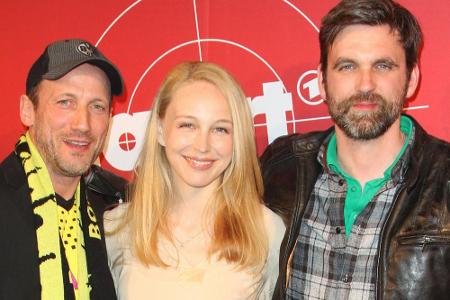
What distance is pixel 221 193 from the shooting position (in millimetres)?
2465

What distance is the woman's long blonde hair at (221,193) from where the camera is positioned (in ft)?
7.52

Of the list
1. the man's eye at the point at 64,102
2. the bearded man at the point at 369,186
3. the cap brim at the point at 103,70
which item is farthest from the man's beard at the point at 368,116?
the man's eye at the point at 64,102

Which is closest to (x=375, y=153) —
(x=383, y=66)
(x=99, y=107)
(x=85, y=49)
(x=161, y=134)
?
(x=383, y=66)

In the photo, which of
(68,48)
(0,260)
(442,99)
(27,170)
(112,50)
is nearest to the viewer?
(0,260)

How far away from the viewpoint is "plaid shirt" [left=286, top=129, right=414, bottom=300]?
2.09 meters

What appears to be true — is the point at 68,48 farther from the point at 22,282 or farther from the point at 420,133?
the point at 420,133

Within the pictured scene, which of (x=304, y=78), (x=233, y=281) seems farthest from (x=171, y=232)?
(x=304, y=78)

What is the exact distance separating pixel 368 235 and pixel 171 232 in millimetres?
765

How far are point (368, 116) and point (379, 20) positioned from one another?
367mm

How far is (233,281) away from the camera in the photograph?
7.34ft

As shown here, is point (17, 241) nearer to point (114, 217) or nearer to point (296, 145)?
point (114, 217)

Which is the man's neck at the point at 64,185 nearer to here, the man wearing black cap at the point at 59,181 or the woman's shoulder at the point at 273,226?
the man wearing black cap at the point at 59,181

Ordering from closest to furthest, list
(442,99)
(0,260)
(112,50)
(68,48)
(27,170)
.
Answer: (0,260) → (27,170) → (68,48) → (442,99) → (112,50)

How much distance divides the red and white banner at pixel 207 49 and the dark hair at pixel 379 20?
37cm
